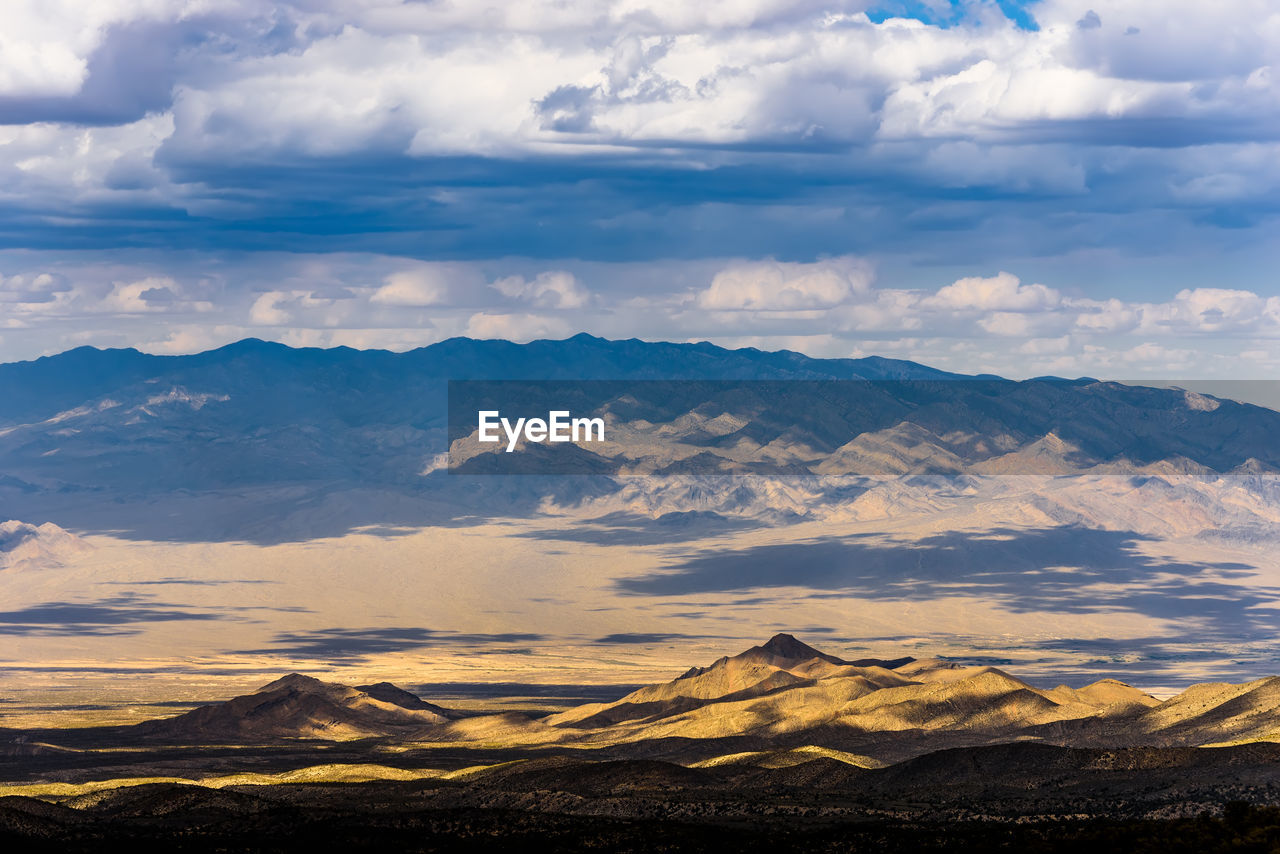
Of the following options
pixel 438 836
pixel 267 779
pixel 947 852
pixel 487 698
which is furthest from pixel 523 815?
pixel 487 698

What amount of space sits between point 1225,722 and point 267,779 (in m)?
59.0

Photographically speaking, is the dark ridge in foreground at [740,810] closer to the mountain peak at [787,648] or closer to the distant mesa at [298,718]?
the distant mesa at [298,718]

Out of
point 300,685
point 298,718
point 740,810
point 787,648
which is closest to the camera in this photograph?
point 740,810

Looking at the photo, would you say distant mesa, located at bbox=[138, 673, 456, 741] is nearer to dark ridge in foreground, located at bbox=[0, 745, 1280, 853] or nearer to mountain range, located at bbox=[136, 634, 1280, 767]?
mountain range, located at bbox=[136, 634, 1280, 767]

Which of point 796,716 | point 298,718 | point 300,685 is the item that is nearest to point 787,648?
point 796,716

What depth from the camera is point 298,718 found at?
147500 mm

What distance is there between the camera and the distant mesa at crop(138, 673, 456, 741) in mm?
144375

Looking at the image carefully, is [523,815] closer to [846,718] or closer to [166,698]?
[846,718]

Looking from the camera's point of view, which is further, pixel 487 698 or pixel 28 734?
pixel 487 698

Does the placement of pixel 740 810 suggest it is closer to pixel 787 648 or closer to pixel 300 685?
pixel 787 648

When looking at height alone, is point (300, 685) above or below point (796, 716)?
below

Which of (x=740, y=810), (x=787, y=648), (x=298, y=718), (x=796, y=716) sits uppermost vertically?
(x=740, y=810)

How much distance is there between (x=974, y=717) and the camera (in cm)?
12281

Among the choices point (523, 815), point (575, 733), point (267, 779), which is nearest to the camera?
point (523, 815)
